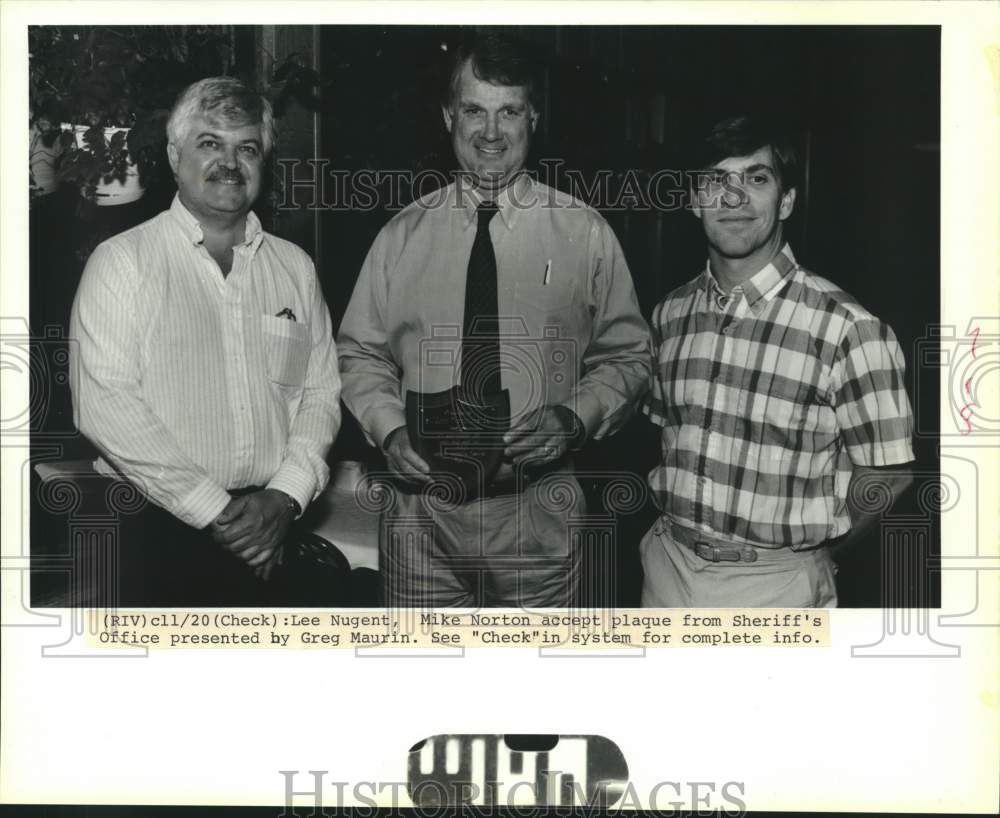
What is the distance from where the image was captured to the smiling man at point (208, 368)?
108 inches

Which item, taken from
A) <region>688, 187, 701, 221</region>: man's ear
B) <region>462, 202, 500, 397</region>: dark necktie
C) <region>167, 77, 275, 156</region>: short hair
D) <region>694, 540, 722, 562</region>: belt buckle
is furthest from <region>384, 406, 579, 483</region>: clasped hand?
<region>167, 77, 275, 156</region>: short hair

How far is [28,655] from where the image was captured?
2.78 meters

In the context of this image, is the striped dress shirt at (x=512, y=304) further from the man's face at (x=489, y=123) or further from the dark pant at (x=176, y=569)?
the dark pant at (x=176, y=569)

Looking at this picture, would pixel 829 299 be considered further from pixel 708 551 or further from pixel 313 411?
pixel 313 411

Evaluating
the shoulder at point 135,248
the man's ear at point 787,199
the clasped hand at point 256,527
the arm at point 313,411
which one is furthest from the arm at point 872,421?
the shoulder at point 135,248

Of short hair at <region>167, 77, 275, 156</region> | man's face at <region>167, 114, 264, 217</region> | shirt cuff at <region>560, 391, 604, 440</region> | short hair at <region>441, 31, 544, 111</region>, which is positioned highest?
short hair at <region>441, 31, 544, 111</region>

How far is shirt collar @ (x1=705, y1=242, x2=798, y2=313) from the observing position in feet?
9.03

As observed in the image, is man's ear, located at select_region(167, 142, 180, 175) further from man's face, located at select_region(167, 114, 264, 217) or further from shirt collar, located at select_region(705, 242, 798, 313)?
shirt collar, located at select_region(705, 242, 798, 313)

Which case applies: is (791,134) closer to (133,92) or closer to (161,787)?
(133,92)

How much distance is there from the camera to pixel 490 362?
276 centimetres

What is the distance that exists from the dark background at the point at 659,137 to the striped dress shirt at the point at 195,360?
5 cm

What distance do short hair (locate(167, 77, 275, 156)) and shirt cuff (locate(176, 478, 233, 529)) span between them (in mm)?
720

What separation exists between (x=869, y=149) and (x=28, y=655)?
80.5 inches

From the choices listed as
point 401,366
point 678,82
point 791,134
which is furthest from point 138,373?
point 791,134
